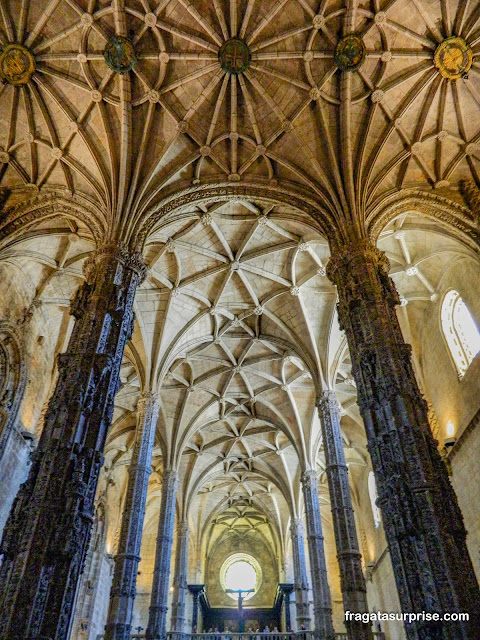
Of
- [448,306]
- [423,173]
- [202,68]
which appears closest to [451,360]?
[448,306]

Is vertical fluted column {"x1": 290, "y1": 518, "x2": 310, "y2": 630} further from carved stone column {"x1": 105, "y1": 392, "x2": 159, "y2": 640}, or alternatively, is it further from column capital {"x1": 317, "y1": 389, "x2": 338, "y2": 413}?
carved stone column {"x1": 105, "y1": 392, "x2": 159, "y2": 640}

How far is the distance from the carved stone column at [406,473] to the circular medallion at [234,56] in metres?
6.91

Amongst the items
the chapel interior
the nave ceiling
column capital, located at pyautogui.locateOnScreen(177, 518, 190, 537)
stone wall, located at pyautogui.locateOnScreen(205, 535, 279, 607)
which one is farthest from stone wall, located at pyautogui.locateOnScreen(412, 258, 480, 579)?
stone wall, located at pyautogui.locateOnScreen(205, 535, 279, 607)

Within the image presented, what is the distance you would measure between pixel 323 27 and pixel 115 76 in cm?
598

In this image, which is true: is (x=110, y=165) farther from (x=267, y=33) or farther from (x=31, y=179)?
(x=267, y=33)

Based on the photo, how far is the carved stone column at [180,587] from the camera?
22109mm

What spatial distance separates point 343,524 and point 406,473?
24.7 feet

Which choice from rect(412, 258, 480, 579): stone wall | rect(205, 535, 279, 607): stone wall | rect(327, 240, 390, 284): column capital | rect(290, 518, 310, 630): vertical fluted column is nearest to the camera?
rect(327, 240, 390, 284): column capital

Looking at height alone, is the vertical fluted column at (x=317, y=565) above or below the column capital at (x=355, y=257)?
below

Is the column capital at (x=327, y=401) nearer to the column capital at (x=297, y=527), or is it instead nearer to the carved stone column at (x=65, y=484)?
the carved stone column at (x=65, y=484)

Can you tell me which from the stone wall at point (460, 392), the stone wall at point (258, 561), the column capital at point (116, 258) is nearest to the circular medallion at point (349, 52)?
the stone wall at point (460, 392)

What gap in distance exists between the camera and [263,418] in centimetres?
2570

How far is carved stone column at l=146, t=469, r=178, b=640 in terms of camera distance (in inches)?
679

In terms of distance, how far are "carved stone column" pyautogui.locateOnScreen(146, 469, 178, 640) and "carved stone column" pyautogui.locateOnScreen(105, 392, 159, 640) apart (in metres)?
3.93
